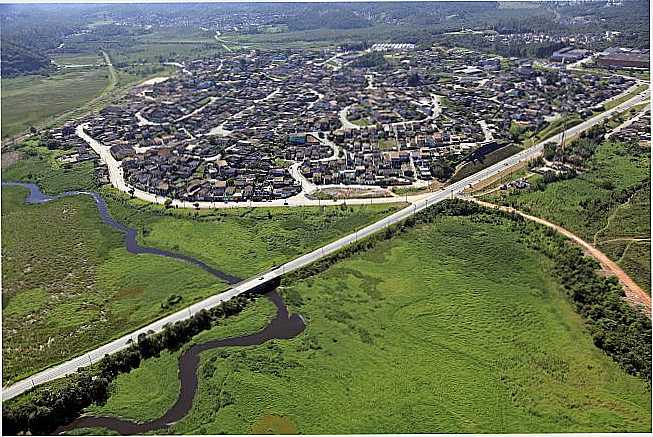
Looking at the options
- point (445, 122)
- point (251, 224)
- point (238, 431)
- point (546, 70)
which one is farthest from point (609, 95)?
point (238, 431)

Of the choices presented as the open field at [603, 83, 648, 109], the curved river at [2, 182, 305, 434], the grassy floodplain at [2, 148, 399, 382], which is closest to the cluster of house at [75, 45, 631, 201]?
the open field at [603, 83, 648, 109]

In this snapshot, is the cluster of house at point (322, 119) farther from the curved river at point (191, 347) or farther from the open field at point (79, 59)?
the open field at point (79, 59)

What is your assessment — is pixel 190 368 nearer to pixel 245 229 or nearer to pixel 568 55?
pixel 245 229

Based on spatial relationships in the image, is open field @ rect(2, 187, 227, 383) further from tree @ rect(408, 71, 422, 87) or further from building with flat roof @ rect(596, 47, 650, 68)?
building with flat roof @ rect(596, 47, 650, 68)

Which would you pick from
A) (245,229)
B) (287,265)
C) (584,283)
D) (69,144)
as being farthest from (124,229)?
(584,283)

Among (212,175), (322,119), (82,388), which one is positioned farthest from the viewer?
(322,119)

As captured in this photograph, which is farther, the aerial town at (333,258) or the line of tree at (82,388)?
the aerial town at (333,258)

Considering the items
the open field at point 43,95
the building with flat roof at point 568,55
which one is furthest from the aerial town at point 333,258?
the building with flat roof at point 568,55
